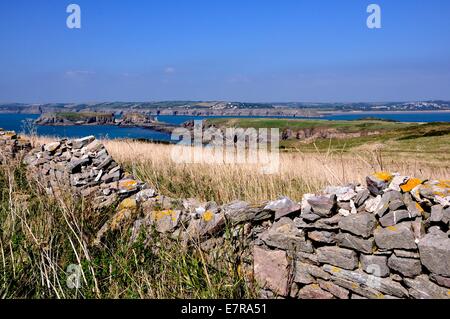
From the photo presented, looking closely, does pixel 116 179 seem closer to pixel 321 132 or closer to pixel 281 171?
pixel 281 171

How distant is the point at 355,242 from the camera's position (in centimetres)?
404

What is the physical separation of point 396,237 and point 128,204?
3.95m

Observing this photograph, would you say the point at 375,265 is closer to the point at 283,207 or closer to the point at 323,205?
the point at 323,205

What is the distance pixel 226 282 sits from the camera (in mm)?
3730

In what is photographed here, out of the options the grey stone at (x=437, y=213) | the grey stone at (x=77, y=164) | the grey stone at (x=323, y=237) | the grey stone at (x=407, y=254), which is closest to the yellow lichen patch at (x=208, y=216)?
the grey stone at (x=323, y=237)

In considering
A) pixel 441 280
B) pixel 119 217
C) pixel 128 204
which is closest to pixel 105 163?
pixel 128 204

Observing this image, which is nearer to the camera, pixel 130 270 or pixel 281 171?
pixel 130 270

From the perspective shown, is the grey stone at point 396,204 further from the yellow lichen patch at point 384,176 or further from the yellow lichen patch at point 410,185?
the yellow lichen patch at point 384,176

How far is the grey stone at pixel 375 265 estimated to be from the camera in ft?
12.8

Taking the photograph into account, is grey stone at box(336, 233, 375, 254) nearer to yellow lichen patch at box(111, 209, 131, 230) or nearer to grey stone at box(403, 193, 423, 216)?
grey stone at box(403, 193, 423, 216)

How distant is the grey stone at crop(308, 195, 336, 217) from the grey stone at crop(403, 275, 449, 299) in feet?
3.39
